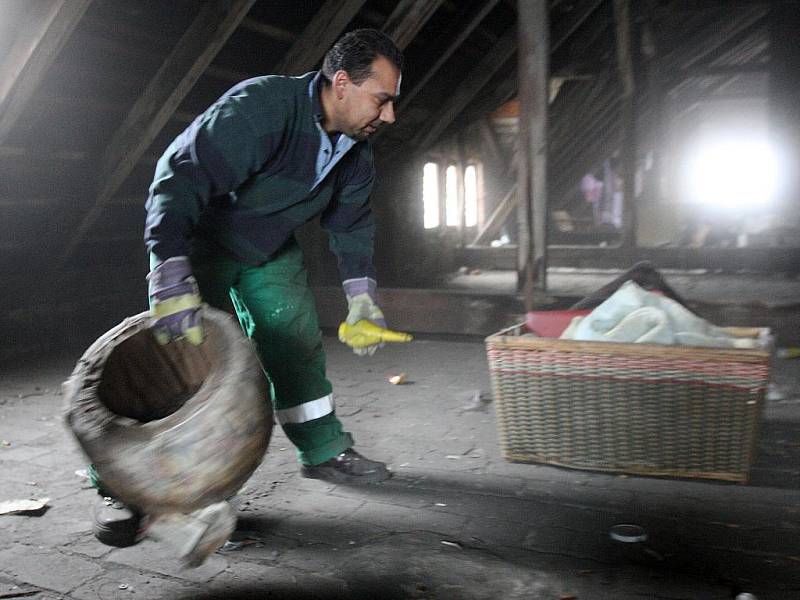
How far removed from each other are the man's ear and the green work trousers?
508 millimetres

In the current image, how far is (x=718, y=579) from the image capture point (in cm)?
166

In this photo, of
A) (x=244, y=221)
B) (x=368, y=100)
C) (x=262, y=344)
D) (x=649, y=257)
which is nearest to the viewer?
(x=368, y=100)

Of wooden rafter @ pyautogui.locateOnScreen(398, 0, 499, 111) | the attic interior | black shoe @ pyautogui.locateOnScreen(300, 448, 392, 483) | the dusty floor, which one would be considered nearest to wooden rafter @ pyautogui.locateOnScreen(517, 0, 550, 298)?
the attic interior

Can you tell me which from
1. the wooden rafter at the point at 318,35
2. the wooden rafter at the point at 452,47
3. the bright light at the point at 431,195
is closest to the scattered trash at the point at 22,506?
the wooden rafter at the point at 318,35

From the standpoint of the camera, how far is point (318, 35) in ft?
13.8

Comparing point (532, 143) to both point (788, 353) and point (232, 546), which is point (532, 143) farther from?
point (232, 546)

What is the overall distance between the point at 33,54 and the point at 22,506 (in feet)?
6.47

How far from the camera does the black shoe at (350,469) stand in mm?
2303

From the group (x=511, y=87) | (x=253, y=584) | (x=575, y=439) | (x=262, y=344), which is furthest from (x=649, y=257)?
(x=253, y=584)

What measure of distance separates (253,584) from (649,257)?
652 cm

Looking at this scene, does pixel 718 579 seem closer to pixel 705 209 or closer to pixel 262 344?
pixel 262 344

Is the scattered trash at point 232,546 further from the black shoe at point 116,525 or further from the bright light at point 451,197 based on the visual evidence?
the bright light at point 451,197

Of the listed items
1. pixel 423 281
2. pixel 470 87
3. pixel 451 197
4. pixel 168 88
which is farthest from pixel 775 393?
pixel 451 197

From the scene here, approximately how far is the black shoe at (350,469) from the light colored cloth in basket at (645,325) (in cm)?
77
